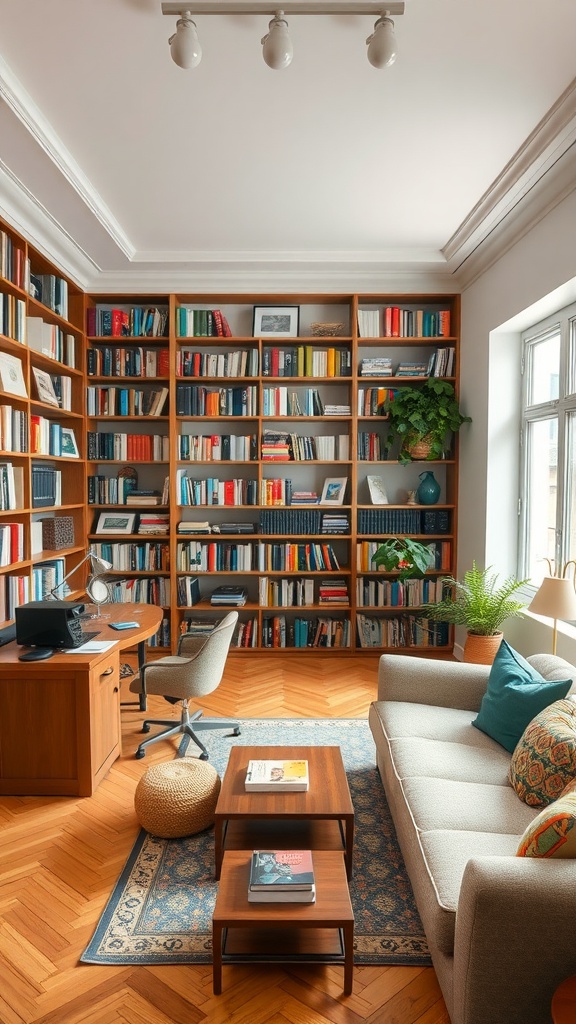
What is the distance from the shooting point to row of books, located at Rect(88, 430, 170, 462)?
16.5ft

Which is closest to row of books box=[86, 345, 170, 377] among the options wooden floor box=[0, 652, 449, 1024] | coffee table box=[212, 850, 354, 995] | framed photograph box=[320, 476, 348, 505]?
framed photograph box=[320, 476, 348, 505]

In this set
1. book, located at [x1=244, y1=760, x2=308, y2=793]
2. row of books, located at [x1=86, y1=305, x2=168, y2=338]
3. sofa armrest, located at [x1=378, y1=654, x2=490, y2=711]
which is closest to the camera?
book, located at [x1=244, y1=760, x2=308, y2=793]

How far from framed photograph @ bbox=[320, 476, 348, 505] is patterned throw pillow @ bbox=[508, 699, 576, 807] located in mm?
3053

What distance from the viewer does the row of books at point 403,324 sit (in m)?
4.96

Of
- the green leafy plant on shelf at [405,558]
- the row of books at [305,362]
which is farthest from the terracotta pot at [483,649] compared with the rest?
the row of books at [305,362]

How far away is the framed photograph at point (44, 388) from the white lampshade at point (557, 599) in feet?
10.6

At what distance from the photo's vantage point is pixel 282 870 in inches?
72.8

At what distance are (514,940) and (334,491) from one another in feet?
12.8

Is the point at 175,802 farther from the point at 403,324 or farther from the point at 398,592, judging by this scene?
the point at 403,324

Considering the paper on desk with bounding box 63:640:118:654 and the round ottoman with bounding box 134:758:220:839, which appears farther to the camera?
the paper on desk with bounding box 63:640:118:654

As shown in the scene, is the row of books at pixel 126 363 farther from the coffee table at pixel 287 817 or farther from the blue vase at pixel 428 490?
the coffee table at pixel 287 817

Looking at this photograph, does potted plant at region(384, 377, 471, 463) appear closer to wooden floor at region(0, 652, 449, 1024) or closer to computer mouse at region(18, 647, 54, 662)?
computer mouse at region(18, 647, 54, 662)

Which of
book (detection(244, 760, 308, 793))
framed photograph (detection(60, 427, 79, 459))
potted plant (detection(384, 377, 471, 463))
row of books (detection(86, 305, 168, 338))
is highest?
row of books (detection(86, 305, 168, 338))

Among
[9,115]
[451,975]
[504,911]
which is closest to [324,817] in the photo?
[451,975]
